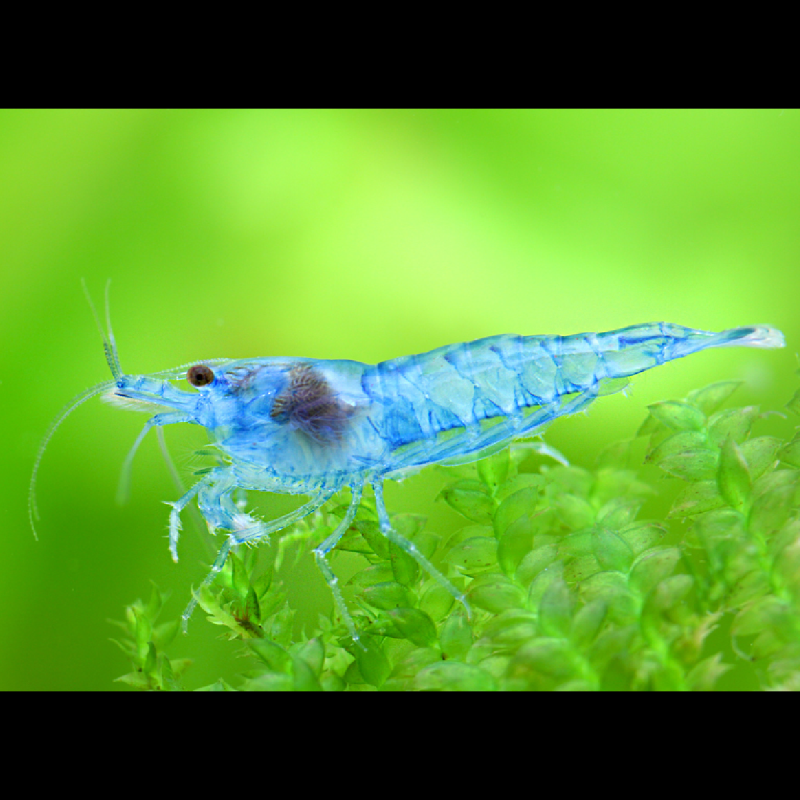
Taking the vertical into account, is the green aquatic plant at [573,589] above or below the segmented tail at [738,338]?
below

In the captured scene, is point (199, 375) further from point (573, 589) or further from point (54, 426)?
point (573, 589)

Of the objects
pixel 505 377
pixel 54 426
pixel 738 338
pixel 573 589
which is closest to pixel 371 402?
pixel 505 377

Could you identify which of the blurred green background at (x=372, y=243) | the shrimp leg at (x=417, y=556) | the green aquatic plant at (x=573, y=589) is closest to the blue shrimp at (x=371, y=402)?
the green aquatic plant at (x=573, y=589)

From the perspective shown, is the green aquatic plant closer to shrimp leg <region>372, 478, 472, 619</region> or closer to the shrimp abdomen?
shrimp leg <region>372, 478, 472, 619</region>

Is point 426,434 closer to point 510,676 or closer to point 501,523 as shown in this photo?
point 501,523

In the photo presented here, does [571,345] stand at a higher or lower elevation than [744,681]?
higher

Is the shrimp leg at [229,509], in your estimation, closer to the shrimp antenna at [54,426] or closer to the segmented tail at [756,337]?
the shrimp antenna at [54,426]

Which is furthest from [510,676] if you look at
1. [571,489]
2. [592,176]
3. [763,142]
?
[763,142]
